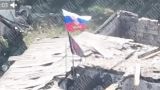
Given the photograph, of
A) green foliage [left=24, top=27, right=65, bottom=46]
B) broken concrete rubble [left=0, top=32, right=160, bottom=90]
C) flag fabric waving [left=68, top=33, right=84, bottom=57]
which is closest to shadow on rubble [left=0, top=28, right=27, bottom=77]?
green foliage [left=24, top=27, right=65, bottom=46]

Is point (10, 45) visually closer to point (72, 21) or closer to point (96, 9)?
point (96, 9)

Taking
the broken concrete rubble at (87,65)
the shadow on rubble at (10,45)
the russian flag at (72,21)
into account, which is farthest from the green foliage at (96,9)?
the russian flag at (72,21)

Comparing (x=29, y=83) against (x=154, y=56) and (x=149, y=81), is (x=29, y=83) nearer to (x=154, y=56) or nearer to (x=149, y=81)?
(x=149, y=81)

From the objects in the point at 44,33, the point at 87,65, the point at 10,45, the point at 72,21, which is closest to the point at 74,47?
the point at 72,21

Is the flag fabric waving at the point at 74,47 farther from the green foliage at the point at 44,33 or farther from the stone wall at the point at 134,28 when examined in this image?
the green foliage at the point at 44,33

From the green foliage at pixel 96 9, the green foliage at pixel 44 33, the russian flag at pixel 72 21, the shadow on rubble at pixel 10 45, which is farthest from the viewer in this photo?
the green foliage at pixel 96 9

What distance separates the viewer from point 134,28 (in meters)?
16.7

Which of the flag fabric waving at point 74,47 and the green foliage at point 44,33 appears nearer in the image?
the flag fabric waving at point 74,47

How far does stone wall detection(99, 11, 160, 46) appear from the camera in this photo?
16.0m

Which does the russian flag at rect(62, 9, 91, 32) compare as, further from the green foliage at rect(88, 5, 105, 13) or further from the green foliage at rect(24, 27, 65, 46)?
the green foliage at rect(88, 5, 105, 13)

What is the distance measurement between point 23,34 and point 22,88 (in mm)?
9502

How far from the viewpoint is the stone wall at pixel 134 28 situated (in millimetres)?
16031

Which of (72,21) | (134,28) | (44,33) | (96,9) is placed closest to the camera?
(72,21)

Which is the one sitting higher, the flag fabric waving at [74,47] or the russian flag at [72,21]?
the russian flag at [72,21]
